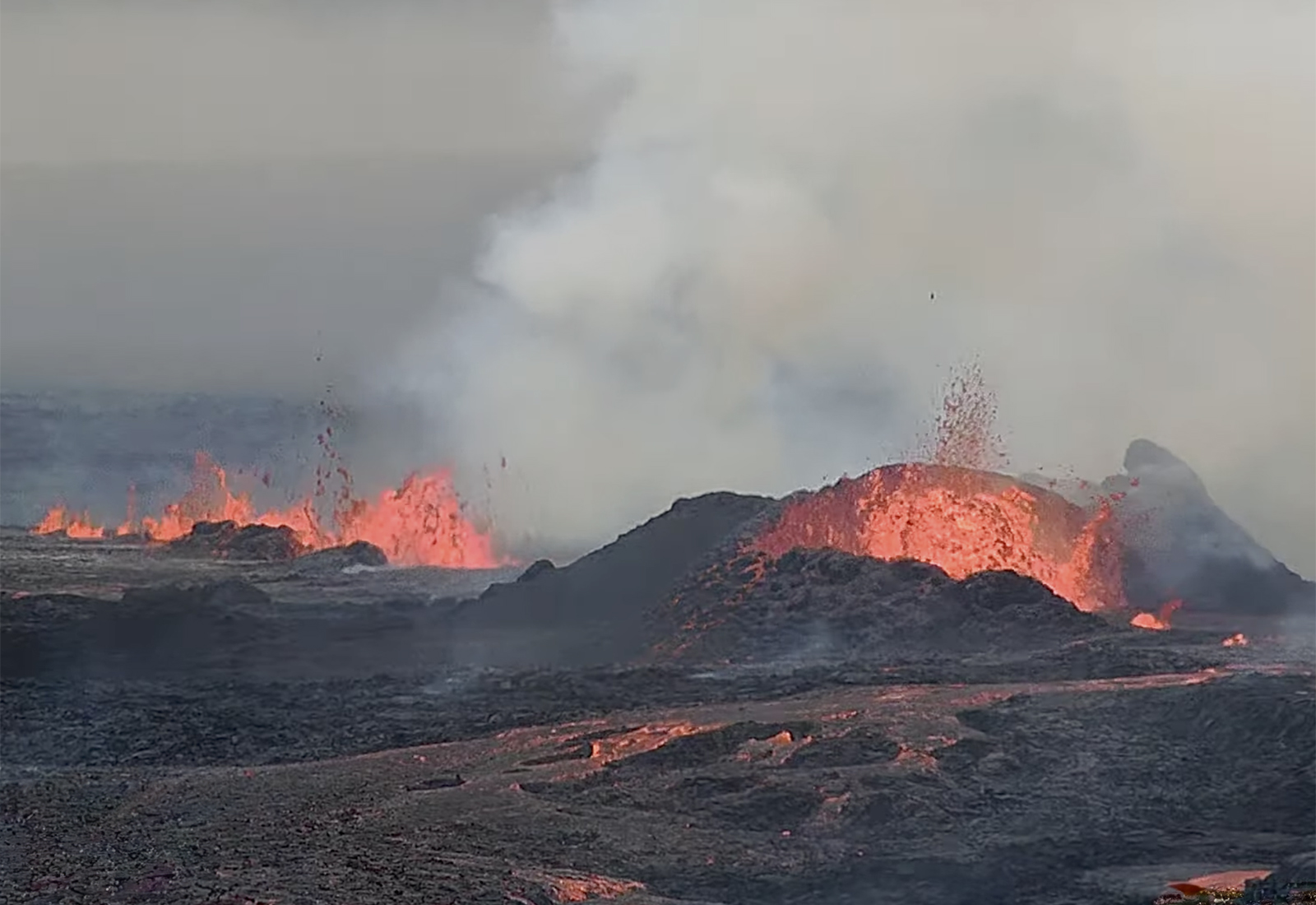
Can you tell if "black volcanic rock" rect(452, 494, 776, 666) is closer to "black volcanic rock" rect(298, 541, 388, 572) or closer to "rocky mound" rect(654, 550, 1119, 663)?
"rocky mound" rect(654, 550, 1119, 663)

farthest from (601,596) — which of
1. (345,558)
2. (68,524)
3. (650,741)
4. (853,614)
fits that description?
(68,524)

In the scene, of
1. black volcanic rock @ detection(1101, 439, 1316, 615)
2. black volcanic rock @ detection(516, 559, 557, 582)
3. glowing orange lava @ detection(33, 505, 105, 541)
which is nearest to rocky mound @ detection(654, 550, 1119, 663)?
black volcanic rock @ detection(516, 559, 557, 582)

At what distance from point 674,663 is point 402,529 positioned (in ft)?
156

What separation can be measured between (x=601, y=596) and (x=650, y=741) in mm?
26386

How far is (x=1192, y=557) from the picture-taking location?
7644 centimetres

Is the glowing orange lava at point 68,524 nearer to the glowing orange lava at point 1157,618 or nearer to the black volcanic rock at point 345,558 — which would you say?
the black volcanic rock at point 345,558

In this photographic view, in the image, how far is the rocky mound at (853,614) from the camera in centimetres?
5869

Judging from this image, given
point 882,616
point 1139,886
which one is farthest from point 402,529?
point 1139,886

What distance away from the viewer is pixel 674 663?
57.4m

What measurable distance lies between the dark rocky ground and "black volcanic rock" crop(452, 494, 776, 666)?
0.66 feet

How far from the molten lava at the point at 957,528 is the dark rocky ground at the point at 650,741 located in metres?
3.08

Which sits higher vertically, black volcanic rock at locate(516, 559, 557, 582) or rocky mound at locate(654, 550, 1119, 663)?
black volcanic rock at locate(516, 559, 557, 582)

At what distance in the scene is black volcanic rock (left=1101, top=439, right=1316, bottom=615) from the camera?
7294 cm

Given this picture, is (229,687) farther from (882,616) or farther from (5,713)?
(882,616)
